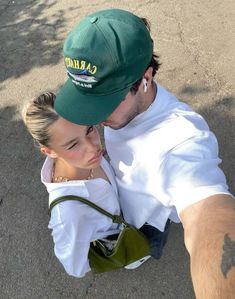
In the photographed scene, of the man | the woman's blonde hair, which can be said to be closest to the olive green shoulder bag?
the man

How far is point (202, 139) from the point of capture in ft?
Answer: 5.63

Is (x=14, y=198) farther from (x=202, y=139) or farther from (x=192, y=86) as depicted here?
(x=202, y=139)

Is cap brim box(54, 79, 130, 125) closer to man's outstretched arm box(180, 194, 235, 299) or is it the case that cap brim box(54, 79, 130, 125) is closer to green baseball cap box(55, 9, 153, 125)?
green baseball cap box(55, 9, 153, 125)

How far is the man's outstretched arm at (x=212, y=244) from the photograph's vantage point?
1250mm

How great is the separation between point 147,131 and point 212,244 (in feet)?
2.23

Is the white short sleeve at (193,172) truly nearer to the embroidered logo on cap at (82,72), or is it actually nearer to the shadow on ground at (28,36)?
the embroidered logo on cap at (82,72)

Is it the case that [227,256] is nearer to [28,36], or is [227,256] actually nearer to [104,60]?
[104,60]

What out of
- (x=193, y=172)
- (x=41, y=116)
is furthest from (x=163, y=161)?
(x=41, y=116)

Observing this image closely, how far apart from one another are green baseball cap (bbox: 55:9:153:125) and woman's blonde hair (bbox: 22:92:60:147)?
195mm

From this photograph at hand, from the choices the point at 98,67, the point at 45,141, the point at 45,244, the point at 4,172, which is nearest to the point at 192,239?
the point at 98,67

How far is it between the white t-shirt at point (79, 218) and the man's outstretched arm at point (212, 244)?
588 mm

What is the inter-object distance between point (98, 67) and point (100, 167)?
27.2 inches

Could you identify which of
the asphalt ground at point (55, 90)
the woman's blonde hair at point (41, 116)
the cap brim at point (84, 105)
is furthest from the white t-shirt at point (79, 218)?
the asphalt ground at point (55, 90)

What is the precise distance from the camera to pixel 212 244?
1385mm
